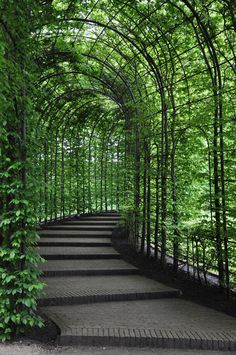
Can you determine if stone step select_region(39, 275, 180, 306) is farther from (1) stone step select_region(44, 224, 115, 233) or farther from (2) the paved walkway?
(1) stone step select_region(44, 224, 115, 233)

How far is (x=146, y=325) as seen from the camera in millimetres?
4434

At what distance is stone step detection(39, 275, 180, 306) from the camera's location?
536 cm

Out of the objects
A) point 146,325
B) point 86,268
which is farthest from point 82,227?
point 146,325

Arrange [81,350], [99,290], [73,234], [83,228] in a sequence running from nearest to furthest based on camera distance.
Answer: [81,350] < [99,290] < [73,234] < [83,228]

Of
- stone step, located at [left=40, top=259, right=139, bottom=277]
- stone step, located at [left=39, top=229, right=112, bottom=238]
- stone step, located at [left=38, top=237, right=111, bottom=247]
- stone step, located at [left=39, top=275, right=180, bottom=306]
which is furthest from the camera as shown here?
stone step, located at [left=39, top=229, right=112, bottom=238]

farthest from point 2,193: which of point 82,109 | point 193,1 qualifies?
point 82,109

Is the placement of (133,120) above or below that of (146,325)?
above

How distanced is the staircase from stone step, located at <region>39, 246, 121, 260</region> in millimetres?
13

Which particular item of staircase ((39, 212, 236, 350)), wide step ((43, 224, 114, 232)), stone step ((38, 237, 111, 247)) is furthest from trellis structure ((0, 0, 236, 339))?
wide step ((43, 224, 114, 232))

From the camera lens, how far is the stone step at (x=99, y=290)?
5355 mm

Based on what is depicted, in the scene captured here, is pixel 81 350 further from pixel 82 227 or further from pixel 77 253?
pixel 82 227

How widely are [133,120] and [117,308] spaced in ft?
15.5

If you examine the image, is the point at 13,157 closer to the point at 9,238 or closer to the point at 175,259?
the point at 9,238

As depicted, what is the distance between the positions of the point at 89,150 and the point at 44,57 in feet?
22.5
